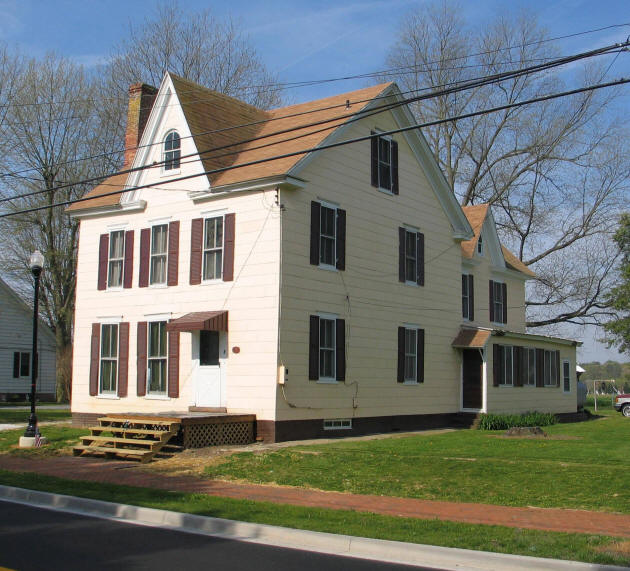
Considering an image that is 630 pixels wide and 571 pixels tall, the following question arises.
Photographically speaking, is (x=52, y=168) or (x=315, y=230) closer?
(x=315, y=230)

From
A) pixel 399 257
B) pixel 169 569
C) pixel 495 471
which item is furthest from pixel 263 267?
pixel 169 569

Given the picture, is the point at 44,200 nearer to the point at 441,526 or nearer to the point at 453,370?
the point at 453,370

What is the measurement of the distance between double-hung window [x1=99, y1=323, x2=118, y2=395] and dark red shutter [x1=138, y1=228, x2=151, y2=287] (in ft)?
5.96

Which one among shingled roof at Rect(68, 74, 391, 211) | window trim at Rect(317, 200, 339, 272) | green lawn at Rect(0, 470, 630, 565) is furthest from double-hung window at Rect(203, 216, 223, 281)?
green lawn at Rect(0, 470, 630, 565)

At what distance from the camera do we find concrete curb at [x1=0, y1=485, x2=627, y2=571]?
312 inches

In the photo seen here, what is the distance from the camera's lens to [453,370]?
26.4 m

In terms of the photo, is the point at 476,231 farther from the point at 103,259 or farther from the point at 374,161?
the point at 103,259

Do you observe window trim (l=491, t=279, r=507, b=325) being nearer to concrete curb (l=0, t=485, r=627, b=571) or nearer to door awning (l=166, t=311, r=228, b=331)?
door awning (l=166, t=311, r=228, b=331)

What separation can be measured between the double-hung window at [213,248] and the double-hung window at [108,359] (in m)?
4.17

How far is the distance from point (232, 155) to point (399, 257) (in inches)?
239

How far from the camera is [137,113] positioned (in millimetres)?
25000

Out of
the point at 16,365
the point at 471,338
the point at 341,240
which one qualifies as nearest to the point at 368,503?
the point at 341,240

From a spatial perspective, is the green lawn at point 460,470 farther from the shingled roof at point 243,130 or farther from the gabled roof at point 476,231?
the gabled roof at point 476,231

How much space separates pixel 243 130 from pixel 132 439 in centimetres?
1070
